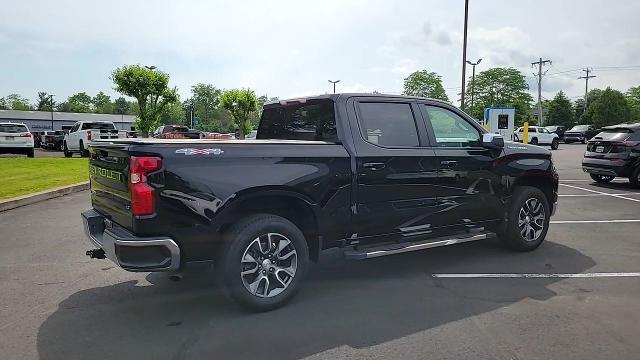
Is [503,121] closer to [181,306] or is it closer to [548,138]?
[548,138]

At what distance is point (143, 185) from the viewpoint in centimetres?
388

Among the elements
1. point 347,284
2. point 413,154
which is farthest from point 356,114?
point 347,284

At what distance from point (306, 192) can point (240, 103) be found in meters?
54.2

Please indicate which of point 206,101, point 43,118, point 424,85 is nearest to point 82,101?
point 206,101

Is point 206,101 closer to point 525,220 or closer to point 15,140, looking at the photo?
point 15,140

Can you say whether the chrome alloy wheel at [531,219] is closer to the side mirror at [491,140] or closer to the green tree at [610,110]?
the side mirror at [491,140]

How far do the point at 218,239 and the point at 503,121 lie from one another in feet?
108

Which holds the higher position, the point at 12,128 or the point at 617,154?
the point at 12,128

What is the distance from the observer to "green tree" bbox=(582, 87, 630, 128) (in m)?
61.4

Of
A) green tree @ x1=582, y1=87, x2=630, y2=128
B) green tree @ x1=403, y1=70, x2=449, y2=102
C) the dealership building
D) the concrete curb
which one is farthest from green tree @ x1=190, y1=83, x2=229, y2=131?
the concrete curb

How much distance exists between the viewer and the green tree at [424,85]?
8869 cm

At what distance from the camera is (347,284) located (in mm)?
5188

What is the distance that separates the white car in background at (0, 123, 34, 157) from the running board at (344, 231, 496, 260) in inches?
892

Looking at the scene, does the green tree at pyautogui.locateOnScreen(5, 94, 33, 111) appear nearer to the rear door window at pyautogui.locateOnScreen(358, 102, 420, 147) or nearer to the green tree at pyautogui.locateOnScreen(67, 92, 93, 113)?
the green tree at pyautogui.locateOnScreen(67, 92, 93, 113)
